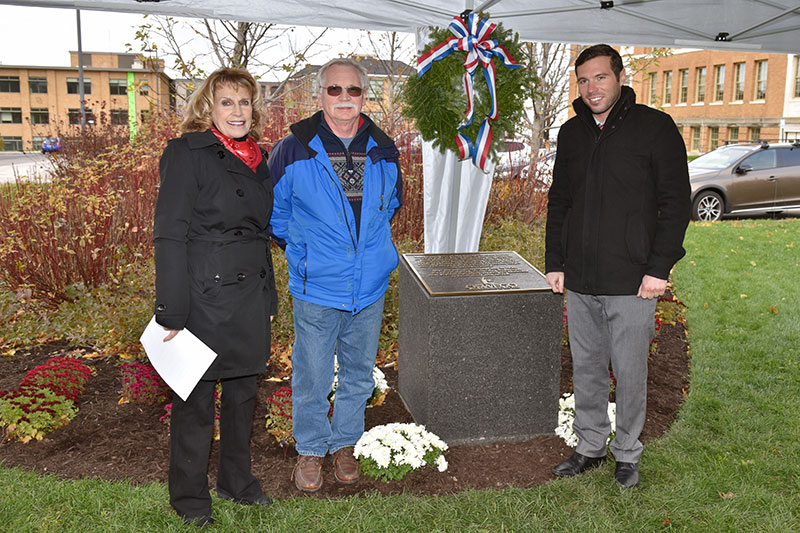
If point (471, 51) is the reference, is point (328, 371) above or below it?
below

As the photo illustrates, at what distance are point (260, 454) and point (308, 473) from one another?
505 millimetres

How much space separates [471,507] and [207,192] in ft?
6.69

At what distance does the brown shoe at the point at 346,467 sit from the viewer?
3.63m

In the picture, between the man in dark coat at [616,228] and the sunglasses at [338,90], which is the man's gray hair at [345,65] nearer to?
the sunglasses at [338,90]

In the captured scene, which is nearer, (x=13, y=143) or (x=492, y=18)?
(x=492, y=18)

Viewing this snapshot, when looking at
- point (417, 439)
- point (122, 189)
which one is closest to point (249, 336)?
point (417, 439)

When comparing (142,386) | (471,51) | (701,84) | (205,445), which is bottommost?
(142,386)

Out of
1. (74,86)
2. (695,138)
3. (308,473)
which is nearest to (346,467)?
(308,473)

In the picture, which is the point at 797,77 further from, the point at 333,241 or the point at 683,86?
the point at 333,241

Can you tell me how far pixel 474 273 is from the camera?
421 centimetres

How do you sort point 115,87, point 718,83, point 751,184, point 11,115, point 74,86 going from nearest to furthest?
point 751,184 → point 718,83 → point 11,115 → point 115,87 → point 74,86

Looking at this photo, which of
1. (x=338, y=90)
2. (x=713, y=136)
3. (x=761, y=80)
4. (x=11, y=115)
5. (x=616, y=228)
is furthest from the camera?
(x=11, y=115)

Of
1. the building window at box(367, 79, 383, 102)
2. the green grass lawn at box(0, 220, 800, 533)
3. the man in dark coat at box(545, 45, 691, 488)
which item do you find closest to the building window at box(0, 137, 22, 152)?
the building window at box(367, 79, 383, 102)

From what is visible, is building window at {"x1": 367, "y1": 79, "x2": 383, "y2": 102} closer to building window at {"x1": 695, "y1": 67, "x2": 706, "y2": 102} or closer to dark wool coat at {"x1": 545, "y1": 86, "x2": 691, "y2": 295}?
dark wool coat at {"x1": 545, "y1": 86, "x2": 691, "y2": 295}
